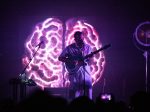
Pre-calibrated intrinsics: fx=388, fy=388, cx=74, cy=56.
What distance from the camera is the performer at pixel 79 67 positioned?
765 cm

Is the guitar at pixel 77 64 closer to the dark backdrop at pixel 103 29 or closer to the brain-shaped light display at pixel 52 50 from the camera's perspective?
the brain-shaped light display at pixel 52 50

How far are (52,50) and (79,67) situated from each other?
2994mm

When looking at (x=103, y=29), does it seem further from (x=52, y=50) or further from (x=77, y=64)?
(x=77, y=64)

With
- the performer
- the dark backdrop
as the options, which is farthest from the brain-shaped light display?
the performer

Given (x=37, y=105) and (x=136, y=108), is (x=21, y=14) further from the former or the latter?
(x=37, y=105)

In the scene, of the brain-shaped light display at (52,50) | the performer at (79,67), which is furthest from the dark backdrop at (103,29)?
the performer at (79,67)

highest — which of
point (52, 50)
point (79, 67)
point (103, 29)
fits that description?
point (103, 29)

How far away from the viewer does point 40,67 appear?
1055 centimetres

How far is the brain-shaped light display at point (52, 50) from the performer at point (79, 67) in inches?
104

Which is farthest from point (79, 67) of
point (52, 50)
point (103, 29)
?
point (103, 29)

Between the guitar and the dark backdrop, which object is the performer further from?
the dark backdrop

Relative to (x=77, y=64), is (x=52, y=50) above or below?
above

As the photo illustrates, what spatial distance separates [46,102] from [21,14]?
26.7 ft

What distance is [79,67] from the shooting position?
7668 millimetres
